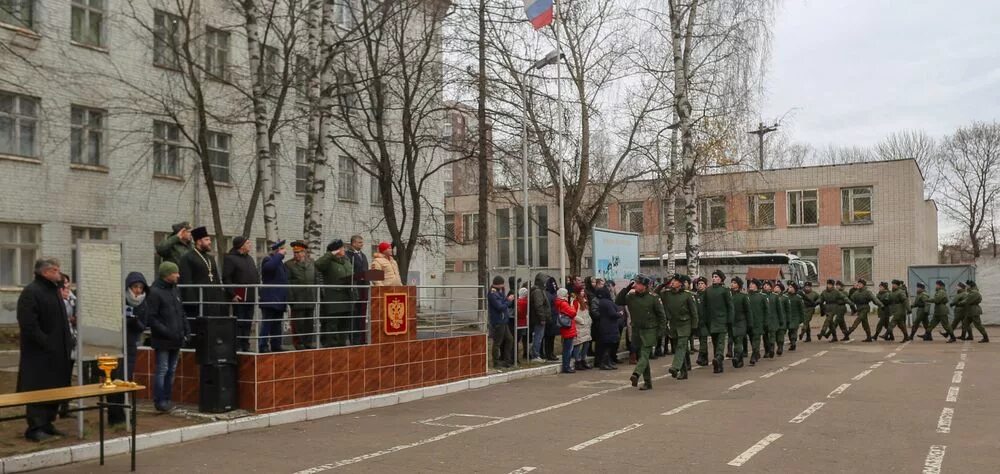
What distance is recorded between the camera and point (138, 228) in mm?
26828

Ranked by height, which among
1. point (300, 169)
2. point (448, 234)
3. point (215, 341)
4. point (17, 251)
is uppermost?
point (300, 169)

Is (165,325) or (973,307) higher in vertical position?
(165,325)

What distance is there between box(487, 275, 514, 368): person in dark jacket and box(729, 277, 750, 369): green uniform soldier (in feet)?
15.3

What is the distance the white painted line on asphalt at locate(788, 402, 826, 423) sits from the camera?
10828 millimetres

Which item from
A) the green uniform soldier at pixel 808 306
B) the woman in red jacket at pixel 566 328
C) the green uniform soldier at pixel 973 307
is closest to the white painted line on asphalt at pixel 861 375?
the woman in red jacket at pixel 566 328

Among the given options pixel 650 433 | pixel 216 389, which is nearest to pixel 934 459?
pixel 650 433

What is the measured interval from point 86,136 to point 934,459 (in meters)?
23.6

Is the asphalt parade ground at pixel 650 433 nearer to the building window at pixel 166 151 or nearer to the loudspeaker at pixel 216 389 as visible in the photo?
the loudspeaker at pixel 216 389

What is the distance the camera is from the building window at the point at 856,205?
1918 inches

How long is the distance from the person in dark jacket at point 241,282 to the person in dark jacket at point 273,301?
153 millimetres

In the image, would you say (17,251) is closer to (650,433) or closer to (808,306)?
(650,433)

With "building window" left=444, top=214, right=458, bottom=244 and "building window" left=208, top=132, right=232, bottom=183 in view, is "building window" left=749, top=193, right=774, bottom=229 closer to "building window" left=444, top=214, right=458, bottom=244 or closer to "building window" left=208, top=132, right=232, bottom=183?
"building window" left=444, top=214, right=458, bottom=244

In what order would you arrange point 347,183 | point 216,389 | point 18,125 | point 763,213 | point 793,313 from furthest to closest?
point 763,213
point 347,183
point 18,125
point 793,313
point 216,389

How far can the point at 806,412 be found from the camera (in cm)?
1151
